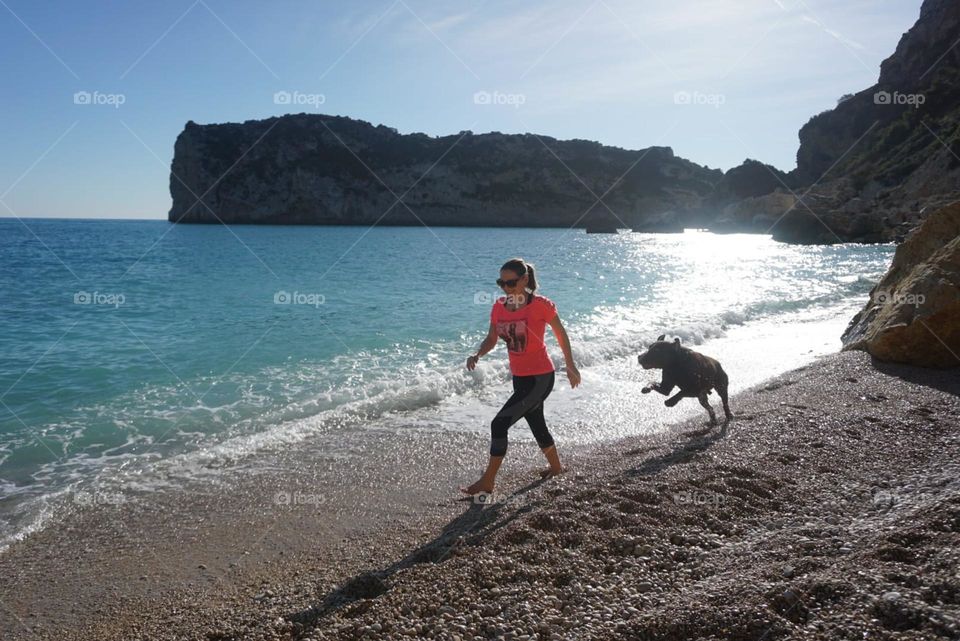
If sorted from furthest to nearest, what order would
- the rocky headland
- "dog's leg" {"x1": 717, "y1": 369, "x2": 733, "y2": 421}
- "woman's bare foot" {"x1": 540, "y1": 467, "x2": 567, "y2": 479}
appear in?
the rocky headland
"dog's leg" {"x1": 717, "y1": 369, "x2": 733, "y2": 421}
"woman's bare foot" {"x1": 540, "y1": 467, "x2": 567, "y2": 479}

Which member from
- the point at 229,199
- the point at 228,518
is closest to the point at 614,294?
the point at 228,518

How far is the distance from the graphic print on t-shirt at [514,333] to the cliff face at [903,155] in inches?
2297

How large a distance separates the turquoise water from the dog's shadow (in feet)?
12.8

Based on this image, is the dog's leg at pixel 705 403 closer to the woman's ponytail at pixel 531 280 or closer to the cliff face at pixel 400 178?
the woman's ponytail at pixel 531 280

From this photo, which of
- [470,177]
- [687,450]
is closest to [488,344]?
[687,450]

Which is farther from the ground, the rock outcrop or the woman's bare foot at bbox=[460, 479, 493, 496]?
the rock outcrop

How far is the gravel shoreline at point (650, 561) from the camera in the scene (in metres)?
2.76

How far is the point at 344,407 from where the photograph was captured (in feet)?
28.9

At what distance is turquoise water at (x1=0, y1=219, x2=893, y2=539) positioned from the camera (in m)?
7.71

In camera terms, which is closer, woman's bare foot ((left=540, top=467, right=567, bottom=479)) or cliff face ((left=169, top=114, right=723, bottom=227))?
woman's bare foot ((left=540, top=467, right=567, bottom=479))

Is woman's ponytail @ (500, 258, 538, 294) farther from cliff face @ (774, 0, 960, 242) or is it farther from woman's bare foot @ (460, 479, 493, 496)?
cliff face @ (774, 0, 960, 242)

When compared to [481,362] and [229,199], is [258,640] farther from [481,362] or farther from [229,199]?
[229,199]

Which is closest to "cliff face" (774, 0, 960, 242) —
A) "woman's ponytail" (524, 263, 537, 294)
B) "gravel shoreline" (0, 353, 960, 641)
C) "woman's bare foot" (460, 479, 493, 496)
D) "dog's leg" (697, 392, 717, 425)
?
"dog's leg" (697, 392, 717, 425)

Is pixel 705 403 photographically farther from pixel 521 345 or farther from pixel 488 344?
pixel 488 344
